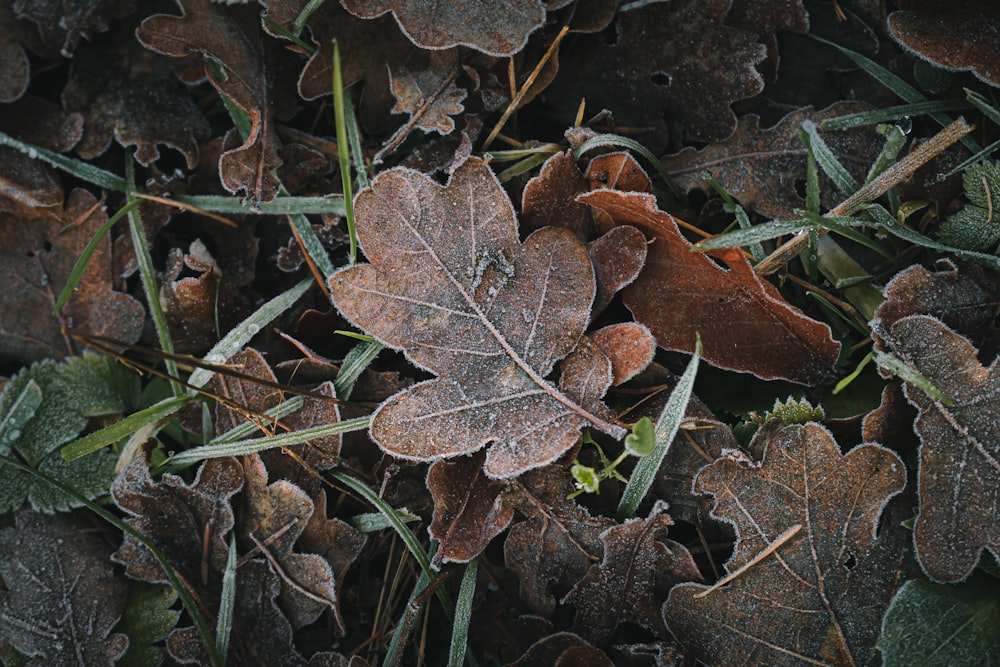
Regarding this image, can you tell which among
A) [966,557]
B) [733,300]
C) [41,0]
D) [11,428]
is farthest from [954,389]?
[41,0]

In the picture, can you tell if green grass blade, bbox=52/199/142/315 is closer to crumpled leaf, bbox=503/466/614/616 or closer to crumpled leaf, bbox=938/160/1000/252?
crumpled leaf, bbox=503/466/614/616

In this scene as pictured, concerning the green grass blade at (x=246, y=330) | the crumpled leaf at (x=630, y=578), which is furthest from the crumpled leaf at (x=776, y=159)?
the green grass blade at (x=246, y=330)

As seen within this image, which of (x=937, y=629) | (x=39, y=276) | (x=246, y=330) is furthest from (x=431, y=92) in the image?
(x=937, y=629)

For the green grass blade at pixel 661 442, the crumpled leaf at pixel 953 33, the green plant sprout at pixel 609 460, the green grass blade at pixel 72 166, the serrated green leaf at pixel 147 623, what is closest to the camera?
the green plant sprout at pixel 609 460

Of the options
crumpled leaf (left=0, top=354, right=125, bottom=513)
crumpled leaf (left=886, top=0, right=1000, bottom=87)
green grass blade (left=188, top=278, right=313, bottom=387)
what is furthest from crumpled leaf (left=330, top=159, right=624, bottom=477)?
crumpled leaf (left=886, top=0, right=1000, bottom=87)

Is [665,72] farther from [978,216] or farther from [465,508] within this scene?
[465,508]

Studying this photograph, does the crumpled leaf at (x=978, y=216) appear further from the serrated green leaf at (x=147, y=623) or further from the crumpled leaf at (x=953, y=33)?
the serrated green leaf at (x=147, y=623)
